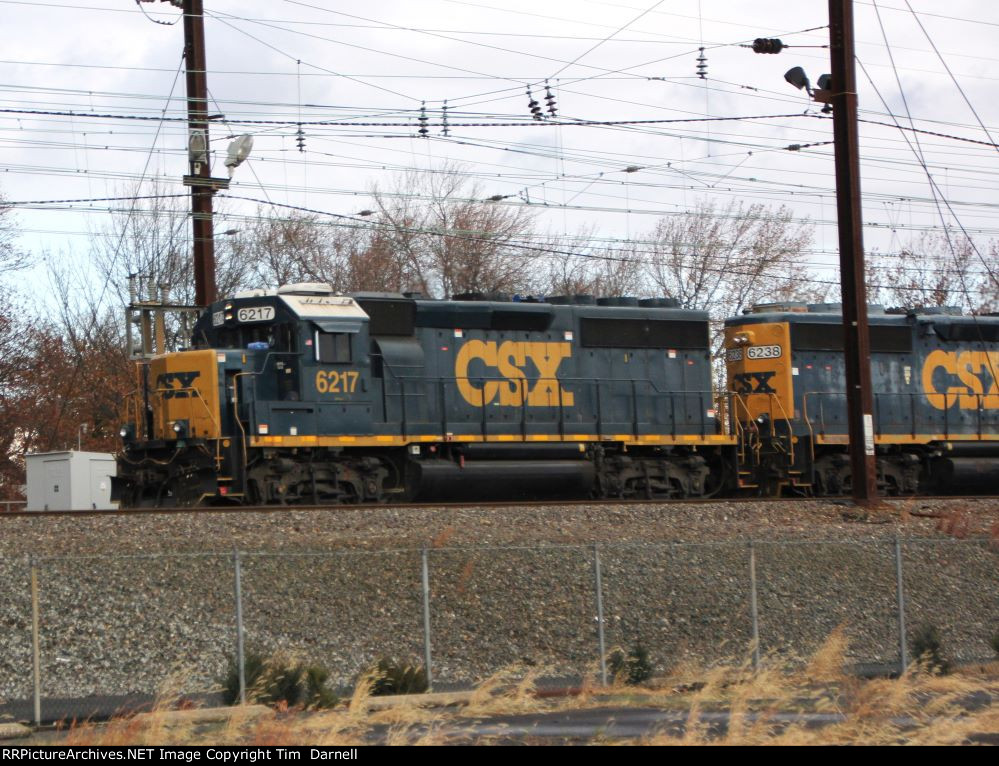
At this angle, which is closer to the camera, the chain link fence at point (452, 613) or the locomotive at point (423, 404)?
the chain link fence at point (452, 613)

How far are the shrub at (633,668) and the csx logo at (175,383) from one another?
9.81 metres

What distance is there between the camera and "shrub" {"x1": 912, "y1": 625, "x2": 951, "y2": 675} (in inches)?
529

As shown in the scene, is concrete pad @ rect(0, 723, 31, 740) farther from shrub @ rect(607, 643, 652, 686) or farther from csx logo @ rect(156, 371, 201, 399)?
csx logo @ rect(156, 371, 201, 399)

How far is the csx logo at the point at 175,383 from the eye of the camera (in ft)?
66.8

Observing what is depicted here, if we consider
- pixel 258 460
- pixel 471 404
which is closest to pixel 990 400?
pixel 471 404

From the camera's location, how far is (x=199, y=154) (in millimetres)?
23844

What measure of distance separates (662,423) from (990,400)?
8639 mm

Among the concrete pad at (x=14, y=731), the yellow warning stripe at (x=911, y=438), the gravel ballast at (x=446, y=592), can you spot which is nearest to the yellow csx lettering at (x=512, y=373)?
the gravel ballast at (x=446, y=592)

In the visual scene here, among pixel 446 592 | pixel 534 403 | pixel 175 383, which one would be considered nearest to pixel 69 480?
pixel 175 383

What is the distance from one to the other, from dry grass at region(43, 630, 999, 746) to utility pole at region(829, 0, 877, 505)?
8.07 meters

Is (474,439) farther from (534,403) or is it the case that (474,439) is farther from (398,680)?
(398,680)

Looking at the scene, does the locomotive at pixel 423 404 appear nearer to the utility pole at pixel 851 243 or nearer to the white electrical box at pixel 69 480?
the utility pole at pixel 851 243

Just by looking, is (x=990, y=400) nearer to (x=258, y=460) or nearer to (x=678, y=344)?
(x=678, y=344)
